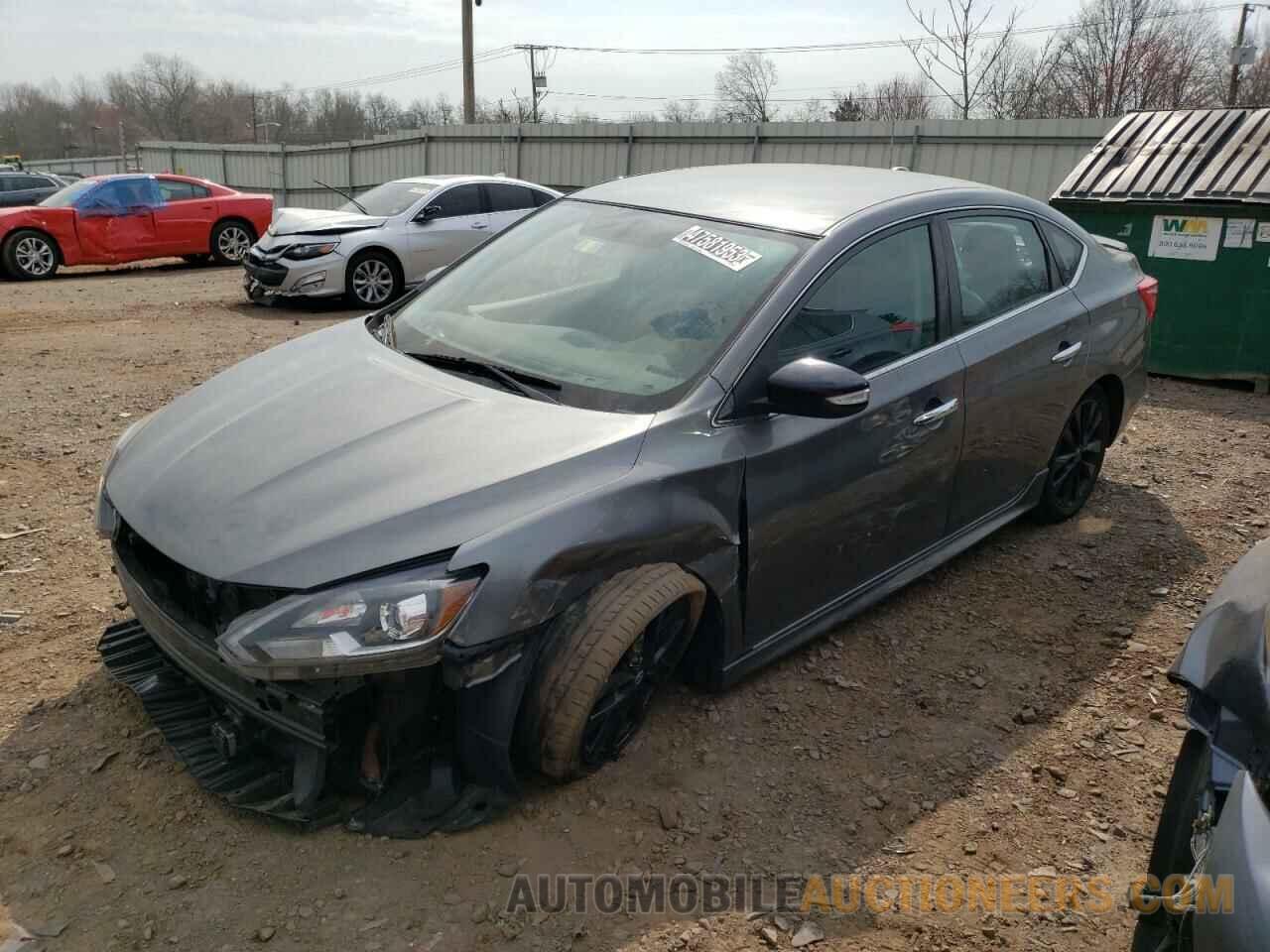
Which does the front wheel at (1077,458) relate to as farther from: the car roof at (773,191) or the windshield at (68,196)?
the windshield at (68,196)

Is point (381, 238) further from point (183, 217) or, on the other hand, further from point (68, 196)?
point (68, 196)

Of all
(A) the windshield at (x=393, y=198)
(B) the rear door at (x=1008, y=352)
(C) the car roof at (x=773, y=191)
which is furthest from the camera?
(A) the windshield at (x=393, y=198)

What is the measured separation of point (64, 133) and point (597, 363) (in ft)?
234

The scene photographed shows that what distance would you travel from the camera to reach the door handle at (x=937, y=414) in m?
3.42

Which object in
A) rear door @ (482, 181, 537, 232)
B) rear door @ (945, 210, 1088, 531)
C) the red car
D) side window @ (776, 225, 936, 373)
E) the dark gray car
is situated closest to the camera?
side window @ (776, 225, 936, 373)

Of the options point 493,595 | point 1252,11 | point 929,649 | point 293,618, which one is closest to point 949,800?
point 929,649

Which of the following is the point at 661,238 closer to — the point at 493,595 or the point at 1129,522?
the point at 493,595

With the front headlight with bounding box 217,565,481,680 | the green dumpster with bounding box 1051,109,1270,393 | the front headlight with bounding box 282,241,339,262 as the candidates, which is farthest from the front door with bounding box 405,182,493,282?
the front headlight with bounding box 217,565,481,680

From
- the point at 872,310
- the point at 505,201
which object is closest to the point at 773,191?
the point at 872,310

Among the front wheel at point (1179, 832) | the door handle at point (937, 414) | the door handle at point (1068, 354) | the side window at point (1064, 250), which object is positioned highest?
the side window at point (1064, 250)

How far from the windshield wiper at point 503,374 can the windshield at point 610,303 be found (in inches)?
1.2

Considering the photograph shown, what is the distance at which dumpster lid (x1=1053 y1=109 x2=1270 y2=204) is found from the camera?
7012mm

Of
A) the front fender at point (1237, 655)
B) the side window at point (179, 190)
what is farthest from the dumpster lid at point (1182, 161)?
the side window at point (179, 190)

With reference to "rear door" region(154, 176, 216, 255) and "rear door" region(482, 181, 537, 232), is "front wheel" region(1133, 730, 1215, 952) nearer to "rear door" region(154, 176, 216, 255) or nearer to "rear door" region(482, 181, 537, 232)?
"rear door" region(482, 181, 537, 232)
